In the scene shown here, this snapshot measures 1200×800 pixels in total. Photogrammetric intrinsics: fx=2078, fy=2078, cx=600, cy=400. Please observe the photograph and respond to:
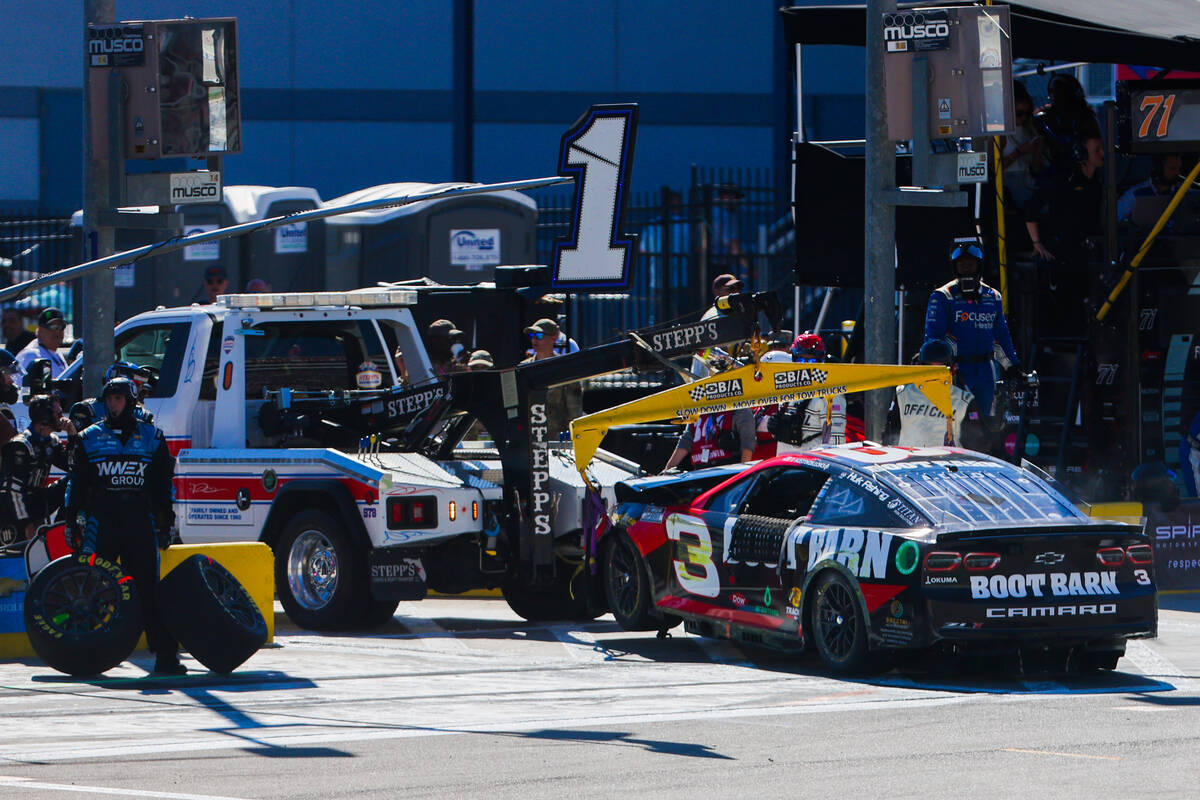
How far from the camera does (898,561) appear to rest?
11.4 meters

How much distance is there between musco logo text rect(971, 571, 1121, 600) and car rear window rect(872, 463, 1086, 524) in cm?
38

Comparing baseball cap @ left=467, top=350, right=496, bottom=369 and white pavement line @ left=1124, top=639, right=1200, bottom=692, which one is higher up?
baseball cap @ left=467, top=350, right=496, bottom=369

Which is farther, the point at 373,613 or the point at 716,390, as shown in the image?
the point at 373,613

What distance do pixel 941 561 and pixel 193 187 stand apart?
19.7 ft

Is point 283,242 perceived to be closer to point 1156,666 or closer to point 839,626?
point 839,626

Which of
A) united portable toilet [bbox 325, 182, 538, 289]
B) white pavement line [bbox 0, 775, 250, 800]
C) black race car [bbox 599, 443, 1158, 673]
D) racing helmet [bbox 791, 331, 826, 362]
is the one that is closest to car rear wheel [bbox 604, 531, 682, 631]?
black race car [bbox 599, 443, 1158, 673]

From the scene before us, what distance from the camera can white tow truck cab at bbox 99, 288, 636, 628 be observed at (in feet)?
46.9

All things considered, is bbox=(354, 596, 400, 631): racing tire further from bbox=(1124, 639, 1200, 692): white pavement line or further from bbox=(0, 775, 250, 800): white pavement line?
bbox=(0, 775, 250, 800): white pavement line

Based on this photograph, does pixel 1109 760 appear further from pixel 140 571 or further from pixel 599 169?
pixel 599 169

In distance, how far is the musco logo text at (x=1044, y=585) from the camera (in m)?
11.3

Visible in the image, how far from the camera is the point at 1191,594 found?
16672mm

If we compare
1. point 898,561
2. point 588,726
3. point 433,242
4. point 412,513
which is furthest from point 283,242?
point 588,726

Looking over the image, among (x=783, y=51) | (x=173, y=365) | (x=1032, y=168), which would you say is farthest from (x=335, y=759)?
(x=783, y=51)

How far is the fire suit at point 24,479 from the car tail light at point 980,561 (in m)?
6.44
